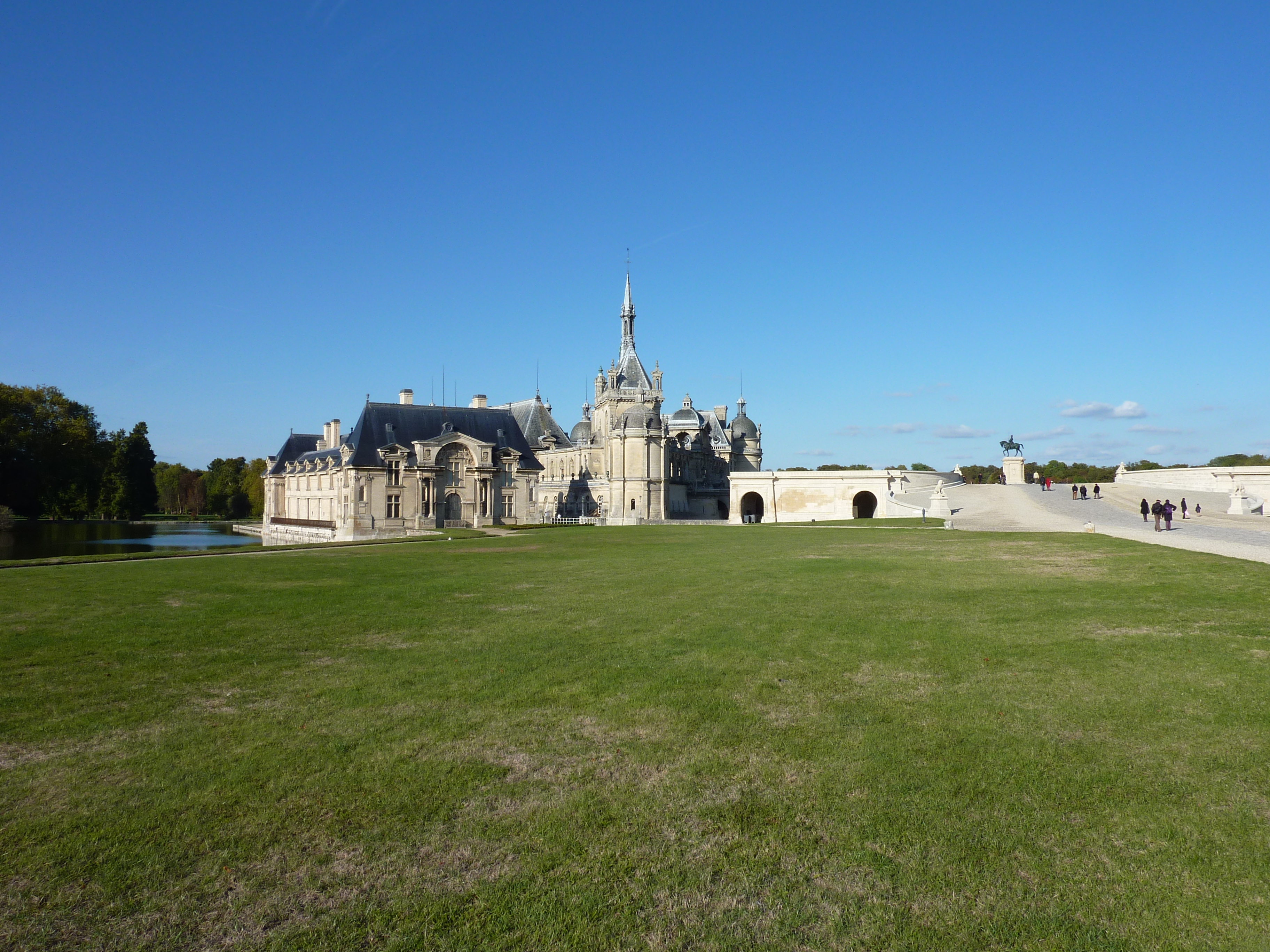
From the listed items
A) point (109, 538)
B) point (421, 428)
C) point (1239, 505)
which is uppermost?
point (421, 428)

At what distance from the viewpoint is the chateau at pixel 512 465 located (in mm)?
53031

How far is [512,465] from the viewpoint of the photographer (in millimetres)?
56844

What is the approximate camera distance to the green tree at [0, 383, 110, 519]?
64.7 meters

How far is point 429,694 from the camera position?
8.65 meters

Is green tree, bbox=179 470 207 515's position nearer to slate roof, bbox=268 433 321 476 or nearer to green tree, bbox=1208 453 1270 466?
slate roof, bbox=268 433 321 476

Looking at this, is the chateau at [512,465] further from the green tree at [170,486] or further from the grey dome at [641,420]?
the green tree at [170,486]

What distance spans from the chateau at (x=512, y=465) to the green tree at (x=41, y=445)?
15.7 m

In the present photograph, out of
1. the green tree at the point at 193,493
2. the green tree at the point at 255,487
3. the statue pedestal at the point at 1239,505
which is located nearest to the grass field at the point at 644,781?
the statue pedestal at the point at 1239,505

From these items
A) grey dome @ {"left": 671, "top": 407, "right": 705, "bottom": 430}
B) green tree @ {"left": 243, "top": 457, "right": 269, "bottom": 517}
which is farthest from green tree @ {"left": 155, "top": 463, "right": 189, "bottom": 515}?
grey dome @ {"left": 671, "top": 407, "right": 705, "bottom": 430}

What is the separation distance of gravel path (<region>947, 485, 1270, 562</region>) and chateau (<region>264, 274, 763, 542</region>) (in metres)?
25.5

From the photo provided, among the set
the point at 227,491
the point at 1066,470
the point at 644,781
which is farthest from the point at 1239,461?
the point at 227,491

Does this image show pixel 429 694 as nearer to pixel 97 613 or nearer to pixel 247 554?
pixel 97 613

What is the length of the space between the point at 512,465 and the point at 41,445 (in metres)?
43.1

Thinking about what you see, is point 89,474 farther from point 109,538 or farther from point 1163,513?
point 1163,513
